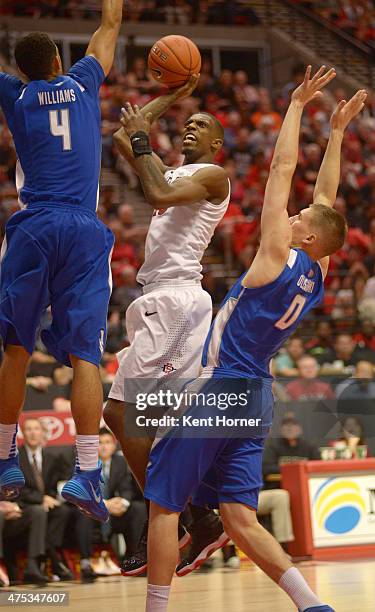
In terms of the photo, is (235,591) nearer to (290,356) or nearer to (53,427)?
(53,427)

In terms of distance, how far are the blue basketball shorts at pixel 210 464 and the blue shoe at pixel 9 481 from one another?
77 cm

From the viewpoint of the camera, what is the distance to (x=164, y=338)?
6.16 metres

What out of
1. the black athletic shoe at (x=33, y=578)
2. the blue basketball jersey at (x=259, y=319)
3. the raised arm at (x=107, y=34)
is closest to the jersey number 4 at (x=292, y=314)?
the blue basketball jersey at (x=259, y=319)

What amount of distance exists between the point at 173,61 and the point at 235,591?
428 cm

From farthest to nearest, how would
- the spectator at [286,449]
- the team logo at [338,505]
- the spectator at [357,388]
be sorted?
1. the spectator at [357,388]
2. the spectator at [286,449]
3. the team logo at [338,505]

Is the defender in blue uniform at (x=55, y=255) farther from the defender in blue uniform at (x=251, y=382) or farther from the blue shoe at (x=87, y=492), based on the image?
the defender in blue uniform at (x=251, y=382)

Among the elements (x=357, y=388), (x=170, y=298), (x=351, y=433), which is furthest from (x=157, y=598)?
(x=357, y=388)

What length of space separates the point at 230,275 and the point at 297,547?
Answer: 18.3ft

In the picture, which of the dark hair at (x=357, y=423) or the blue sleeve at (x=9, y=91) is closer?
the blue sleeve at (x=9, y=91)

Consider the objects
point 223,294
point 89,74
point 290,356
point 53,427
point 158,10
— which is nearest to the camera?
point 89,74

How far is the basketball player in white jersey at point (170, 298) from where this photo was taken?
610cm

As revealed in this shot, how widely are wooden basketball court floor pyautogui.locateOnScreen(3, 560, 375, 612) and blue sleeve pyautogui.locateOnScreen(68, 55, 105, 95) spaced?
11.3 ft

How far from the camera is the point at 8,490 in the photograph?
19.0 feet

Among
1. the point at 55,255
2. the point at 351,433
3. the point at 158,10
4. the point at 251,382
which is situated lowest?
the point at 351,433
